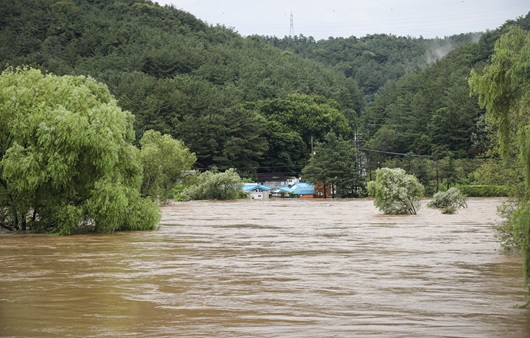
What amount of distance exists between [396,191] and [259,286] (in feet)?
112

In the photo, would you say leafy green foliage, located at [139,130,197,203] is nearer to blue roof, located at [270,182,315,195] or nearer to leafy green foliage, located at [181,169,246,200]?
leafy green foliage, located at [181,169,246,200]

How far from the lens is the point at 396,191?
52562mm

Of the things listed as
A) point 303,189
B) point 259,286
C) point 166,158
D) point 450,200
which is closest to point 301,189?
point 303,189

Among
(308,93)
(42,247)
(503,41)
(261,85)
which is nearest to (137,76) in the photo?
(261,85)

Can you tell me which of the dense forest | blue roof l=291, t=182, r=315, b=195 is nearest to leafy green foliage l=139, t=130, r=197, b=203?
blue roof l=291, t=182, r=315, b=195

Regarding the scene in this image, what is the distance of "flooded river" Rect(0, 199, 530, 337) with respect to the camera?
14422 millimetres

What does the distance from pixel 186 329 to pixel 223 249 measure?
14899 mm

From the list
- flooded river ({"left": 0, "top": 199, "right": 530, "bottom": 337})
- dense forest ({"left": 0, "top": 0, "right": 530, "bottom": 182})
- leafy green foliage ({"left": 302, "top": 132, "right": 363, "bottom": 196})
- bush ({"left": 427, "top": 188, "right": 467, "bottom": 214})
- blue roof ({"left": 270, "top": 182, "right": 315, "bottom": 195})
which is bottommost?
flooded river ({"left": 0, "top": 199, "right": 530, "bottom": 337})

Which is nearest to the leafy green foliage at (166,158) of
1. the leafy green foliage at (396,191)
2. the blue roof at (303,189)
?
the leafy green foliage at (396,191)

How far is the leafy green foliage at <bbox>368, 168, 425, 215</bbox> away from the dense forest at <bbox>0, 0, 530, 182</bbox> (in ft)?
164

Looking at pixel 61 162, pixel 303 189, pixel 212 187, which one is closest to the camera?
pixel 61 162

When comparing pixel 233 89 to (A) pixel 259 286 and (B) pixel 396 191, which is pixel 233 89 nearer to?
(B) pixel 396 191

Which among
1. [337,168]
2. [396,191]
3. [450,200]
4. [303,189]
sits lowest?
[450,200]

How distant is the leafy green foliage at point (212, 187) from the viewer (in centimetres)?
8694
